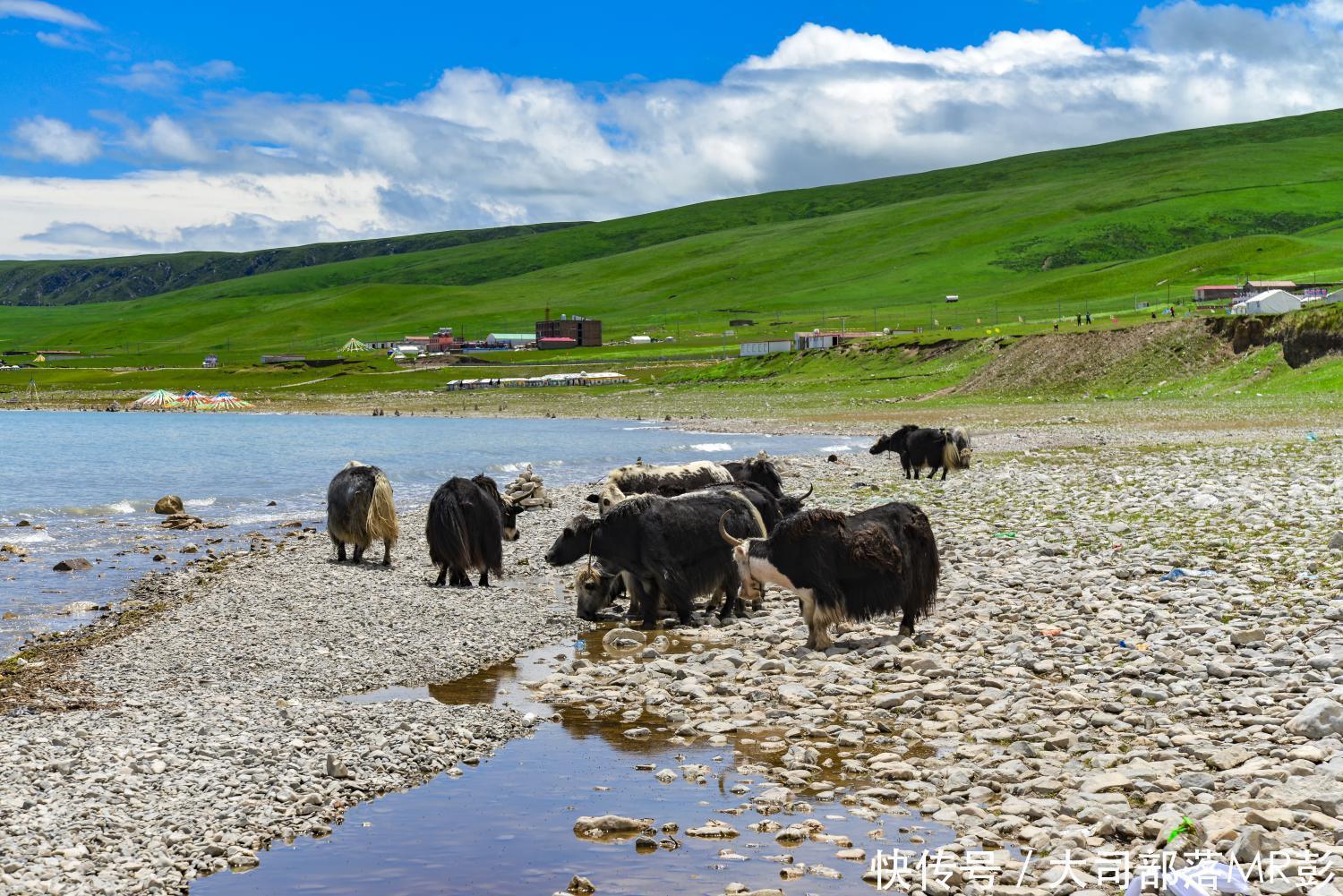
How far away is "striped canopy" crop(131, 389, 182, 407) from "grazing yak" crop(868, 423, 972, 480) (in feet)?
308

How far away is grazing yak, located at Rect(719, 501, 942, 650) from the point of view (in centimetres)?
1284

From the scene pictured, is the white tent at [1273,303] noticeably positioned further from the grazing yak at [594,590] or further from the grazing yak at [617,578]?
the grazing yak at [594,590]

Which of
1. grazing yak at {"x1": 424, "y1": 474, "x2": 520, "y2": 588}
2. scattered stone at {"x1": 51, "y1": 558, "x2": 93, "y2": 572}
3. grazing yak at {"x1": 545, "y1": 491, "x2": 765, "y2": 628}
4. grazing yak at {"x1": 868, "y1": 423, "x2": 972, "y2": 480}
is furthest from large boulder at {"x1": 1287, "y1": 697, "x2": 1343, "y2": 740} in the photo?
grazing yak at {"x1": 868, "y1": 423, "x2": 972, "y2": 480}

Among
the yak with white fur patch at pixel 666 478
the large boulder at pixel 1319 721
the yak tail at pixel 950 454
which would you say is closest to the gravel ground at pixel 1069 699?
the large boulder at pixel 1319 721

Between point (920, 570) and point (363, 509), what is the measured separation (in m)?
10.7

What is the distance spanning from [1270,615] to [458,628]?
9.19 m

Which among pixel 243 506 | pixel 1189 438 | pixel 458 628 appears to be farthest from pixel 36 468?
pixel 1189 438

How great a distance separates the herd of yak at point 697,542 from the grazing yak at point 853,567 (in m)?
0.01

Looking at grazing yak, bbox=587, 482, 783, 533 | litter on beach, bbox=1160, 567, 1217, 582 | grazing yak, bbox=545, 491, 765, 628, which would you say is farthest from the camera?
grazing yak, bbox=587, 482, 783, 533

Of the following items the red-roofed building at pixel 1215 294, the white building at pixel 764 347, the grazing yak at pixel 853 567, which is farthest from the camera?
the white building at pixel 764 347

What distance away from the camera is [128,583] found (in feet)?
63.6

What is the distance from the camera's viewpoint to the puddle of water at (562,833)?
7.25m

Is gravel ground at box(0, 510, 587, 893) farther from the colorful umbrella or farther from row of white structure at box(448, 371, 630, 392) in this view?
row of white structure at box(448, 371, 630, 392)

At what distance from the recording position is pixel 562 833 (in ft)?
26.6
